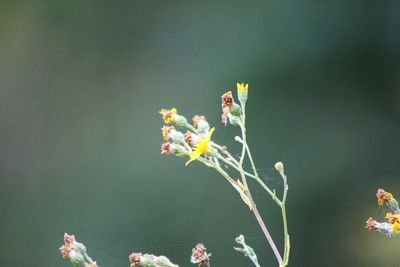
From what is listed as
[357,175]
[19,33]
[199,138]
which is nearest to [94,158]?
[19,33]

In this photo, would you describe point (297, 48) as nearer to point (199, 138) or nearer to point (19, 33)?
point (19, 33)

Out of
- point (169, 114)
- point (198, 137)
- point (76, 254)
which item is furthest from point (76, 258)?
point (169, 114)

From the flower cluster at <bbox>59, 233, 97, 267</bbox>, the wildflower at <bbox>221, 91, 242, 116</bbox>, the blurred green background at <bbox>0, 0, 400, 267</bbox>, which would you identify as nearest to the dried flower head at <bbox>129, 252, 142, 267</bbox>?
the flower cluster at <bbox>59, 233, 97, 267</bbox>

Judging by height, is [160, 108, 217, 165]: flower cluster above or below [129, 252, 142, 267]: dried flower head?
above

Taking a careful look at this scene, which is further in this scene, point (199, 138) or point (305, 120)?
point (305, 120)

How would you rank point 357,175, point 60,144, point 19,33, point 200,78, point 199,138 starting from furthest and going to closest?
point 19,33 < point 60,144 < point 200,78 < point 357,175 < point 199,138

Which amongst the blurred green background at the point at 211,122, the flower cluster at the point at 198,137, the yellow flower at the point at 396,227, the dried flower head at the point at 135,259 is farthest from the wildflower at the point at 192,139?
Answer: the blurred green background at the point at 211,122

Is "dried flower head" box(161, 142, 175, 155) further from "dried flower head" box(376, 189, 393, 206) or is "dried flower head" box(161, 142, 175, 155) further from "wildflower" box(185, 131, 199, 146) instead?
"dried flower head" box(376, 189, 393, 206)

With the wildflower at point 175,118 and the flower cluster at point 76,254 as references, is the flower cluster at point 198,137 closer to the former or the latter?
the wildflower at point 175,118
